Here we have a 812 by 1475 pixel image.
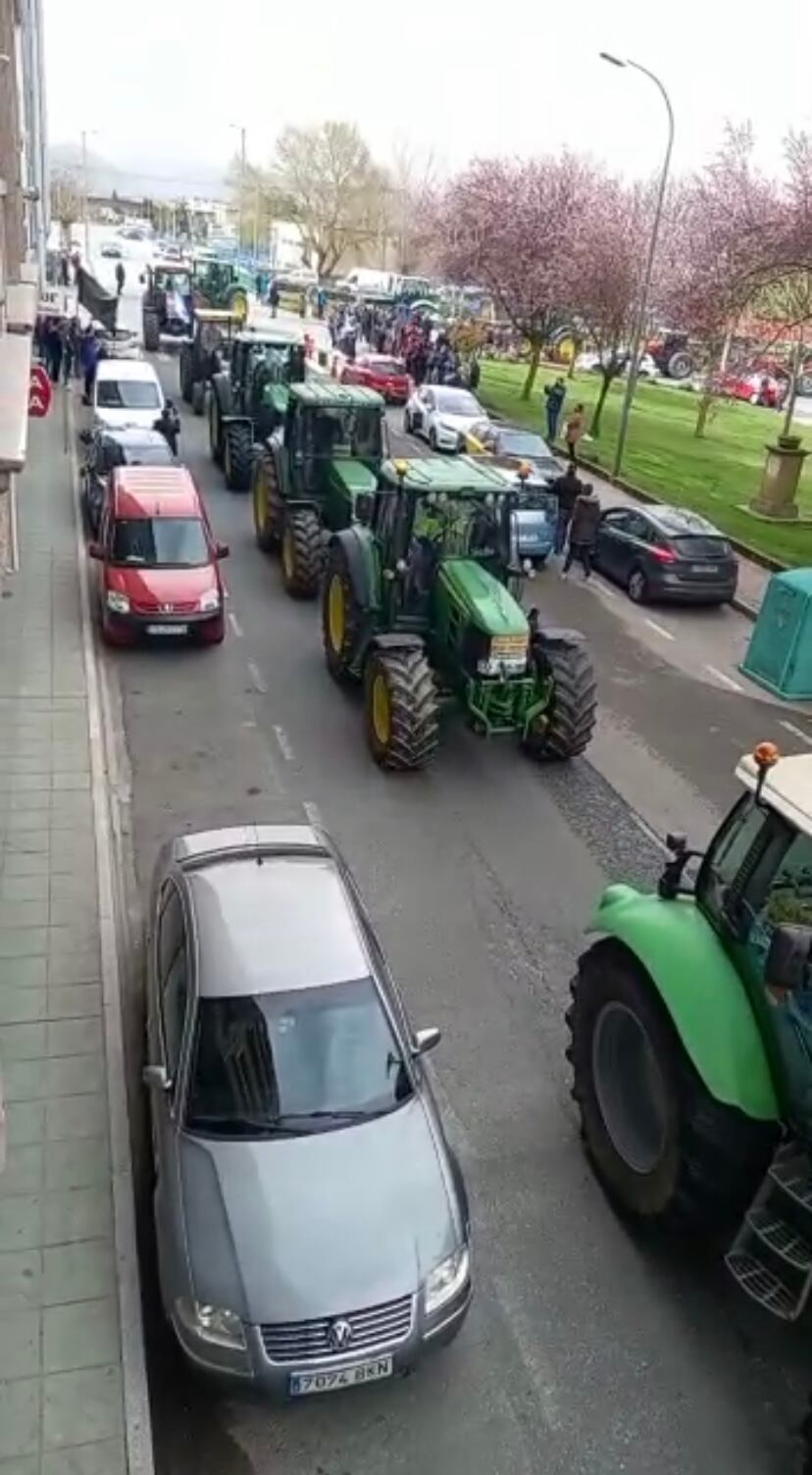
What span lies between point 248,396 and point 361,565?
34.5 ft

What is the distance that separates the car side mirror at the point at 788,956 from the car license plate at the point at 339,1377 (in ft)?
7.59

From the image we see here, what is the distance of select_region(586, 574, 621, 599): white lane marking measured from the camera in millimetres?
17381

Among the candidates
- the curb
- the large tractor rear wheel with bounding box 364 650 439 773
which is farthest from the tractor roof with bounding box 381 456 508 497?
the curb

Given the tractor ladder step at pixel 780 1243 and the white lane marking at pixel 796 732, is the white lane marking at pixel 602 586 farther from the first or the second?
the tractor ladder step at pixel 780 1243

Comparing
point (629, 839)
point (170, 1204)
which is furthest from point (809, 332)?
point (170, 1204)

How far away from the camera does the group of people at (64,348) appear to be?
26.9 meters

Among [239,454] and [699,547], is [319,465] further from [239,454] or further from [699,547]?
[699,547]

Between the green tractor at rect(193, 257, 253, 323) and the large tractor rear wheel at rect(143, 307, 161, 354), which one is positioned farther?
the green tractor at rect(193, 257, 253, 323)

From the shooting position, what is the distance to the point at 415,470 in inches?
446

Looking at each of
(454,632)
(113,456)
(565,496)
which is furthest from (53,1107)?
(565,496)

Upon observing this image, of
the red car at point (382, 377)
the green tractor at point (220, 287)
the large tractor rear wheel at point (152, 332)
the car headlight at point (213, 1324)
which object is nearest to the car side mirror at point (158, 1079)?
the car headlight at point (213, 1324)

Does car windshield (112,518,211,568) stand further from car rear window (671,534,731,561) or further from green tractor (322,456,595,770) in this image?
car rear window (671,534,731,561)

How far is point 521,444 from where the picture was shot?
21.8 metres

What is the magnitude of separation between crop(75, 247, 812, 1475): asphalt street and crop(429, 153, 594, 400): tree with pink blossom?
17255mm
